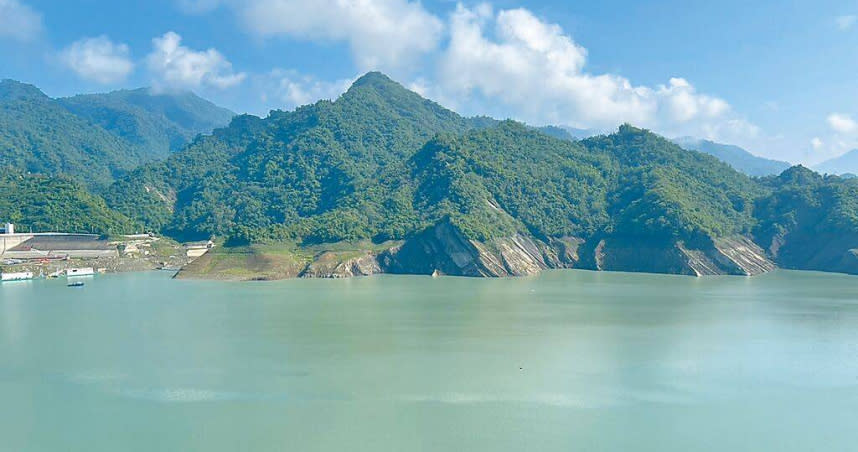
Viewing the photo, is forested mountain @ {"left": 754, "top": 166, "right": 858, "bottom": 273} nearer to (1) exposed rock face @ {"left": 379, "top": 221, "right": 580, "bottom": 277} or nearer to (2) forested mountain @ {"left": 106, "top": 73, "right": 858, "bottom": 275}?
(2) forested mountain @ {"left": 106, "top": 73, "right": 858, "bottom": 275}

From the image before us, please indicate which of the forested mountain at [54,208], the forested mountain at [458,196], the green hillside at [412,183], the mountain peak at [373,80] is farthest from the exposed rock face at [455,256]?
the mountain peak at [373,80]

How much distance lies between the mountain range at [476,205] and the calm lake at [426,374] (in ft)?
81.5

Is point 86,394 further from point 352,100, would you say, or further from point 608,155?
point 352,100

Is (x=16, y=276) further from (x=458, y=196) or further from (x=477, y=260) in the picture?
(x=458, y=196)

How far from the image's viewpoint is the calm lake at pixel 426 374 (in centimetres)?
2333

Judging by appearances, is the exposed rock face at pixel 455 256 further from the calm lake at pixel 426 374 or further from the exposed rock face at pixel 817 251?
the exposed rock face at pixel 817 251

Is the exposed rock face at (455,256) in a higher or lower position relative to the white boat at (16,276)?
higher

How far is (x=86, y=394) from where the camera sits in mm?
27703

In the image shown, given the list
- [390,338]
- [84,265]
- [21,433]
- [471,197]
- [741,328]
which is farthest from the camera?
[471,197]

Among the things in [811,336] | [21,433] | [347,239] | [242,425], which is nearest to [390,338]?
[242,425]

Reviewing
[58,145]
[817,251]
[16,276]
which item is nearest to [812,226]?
[817,251]

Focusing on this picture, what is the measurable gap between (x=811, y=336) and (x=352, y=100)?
12134 cm

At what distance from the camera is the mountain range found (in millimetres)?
80625

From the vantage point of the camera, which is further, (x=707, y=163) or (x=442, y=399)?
(x=707, y=163)
